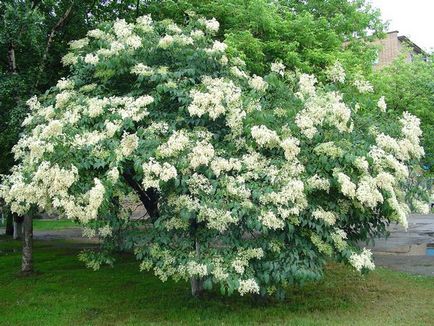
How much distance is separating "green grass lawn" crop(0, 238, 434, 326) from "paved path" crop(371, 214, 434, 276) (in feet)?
3.73

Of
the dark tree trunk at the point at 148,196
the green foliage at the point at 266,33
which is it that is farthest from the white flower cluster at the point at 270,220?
the green foliage at the point at 266,33

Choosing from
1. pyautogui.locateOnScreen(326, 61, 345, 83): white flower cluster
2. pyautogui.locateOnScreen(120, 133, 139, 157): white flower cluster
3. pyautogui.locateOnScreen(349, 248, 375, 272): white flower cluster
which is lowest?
pyautogui.locateOnScreen(349, 248, 375, 272): white flower cluster

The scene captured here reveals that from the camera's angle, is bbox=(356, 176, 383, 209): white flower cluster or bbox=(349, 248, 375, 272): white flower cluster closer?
bbox=(356, 176, 383, 209): white flower cluster

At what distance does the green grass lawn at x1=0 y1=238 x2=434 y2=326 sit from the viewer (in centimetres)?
879

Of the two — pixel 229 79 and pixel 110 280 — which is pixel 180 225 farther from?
pixel 110 280

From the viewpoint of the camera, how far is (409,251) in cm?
1711

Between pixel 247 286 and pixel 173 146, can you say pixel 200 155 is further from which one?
pixel 247 286

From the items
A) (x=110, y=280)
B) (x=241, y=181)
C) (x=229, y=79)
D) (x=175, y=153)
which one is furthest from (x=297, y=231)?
(x=110, y=280)

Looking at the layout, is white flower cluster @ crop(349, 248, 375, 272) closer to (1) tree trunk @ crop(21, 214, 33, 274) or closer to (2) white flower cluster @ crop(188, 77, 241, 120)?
(2) white flower cluster @ crop(188, 77, 241, 120)

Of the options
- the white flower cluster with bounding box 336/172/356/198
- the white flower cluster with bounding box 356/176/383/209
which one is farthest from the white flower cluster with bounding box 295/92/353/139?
the white flower cluster with bounding box 356/176/383/209

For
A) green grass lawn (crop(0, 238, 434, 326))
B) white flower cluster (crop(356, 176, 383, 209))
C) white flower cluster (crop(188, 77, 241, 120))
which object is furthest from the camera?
green grass lawn (crop(0, 238, 434, 326))

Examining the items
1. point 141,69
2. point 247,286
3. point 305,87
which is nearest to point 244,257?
point 247,286

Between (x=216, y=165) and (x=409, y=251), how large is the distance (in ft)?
39.0

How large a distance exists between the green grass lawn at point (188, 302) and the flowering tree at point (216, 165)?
1.05 meters
